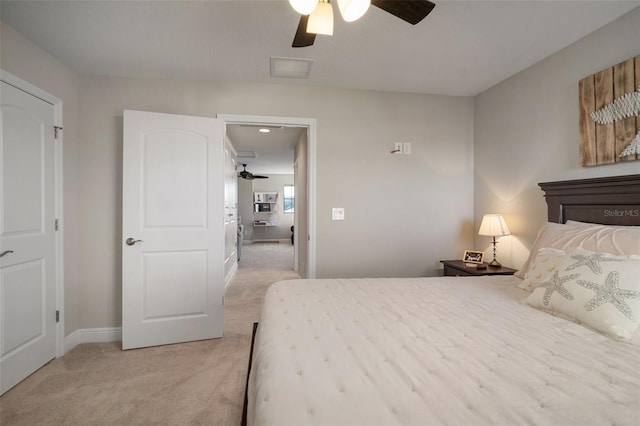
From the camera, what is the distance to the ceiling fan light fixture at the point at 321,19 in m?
1.30

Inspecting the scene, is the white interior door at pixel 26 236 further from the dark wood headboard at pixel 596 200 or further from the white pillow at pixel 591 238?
the dark wood headboard at pixel 596 200

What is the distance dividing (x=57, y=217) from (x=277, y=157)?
491 cm

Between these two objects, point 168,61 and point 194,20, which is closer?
point 194,20

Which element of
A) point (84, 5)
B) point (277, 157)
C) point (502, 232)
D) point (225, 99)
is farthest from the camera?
point (277, 157)

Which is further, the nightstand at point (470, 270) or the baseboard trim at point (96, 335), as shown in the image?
the baseboard trim at point (96, 335)

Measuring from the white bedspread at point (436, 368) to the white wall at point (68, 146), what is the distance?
221cm

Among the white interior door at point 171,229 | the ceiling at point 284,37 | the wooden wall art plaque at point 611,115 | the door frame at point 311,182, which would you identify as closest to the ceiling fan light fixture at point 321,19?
the ceiling at point 284,37

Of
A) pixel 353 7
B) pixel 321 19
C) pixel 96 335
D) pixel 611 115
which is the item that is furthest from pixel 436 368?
pixel 96 335

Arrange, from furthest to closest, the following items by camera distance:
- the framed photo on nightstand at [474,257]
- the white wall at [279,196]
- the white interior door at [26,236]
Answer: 1. the white wall at [279,196]
2. the framed photo on nightstand at [474,257]
3. the white interior door at [26,236]

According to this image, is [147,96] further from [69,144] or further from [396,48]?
[396,48]

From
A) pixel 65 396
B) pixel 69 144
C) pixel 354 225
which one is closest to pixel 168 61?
pixel 69 144

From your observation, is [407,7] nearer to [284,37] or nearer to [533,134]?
[284,37]

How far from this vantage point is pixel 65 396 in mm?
1854

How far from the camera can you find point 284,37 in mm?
2078
